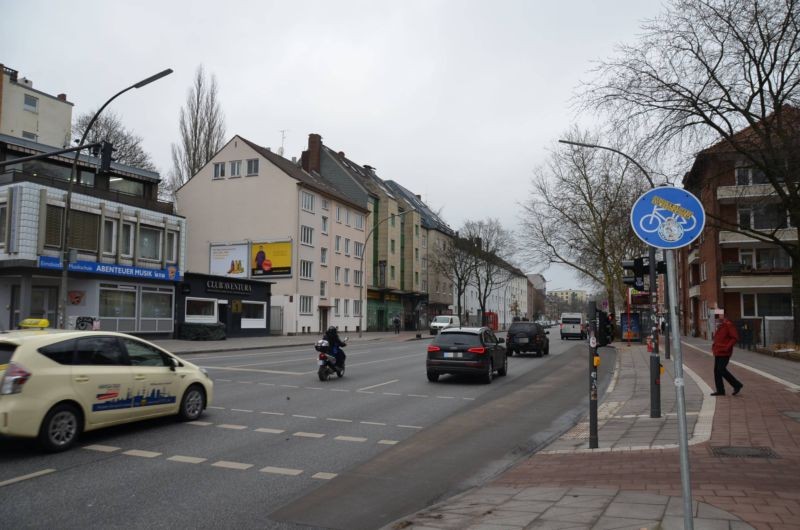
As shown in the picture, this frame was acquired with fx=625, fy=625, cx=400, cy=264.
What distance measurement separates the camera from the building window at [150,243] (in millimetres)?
35031

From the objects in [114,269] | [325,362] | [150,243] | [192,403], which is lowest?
[192,403]

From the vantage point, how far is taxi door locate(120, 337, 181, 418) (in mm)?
8961

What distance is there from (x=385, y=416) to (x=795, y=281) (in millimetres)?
22098

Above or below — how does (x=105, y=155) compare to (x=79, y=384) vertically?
above

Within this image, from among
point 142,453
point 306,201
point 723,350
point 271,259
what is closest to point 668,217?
point 142,453

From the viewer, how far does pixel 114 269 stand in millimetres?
31922

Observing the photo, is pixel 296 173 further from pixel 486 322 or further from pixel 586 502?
pixel 586 502

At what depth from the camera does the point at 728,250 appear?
44.3 meters

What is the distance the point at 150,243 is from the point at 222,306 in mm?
6052

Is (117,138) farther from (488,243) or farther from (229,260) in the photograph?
(488,243)

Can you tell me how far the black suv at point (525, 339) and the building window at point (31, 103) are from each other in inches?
1871

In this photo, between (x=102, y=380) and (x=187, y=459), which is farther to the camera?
(x=102, y=380)

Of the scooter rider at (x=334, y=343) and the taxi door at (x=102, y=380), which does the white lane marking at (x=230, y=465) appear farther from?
the scooter rider at (x=334, y=343)

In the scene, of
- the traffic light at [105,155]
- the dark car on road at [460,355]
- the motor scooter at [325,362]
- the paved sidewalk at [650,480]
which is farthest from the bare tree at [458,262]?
the paved sidewalk at [650,480]
